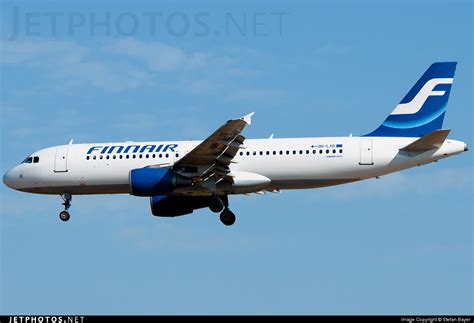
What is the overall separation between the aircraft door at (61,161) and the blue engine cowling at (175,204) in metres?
4.48

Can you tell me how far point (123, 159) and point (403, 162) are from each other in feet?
42.7

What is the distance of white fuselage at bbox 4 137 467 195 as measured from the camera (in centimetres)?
5006

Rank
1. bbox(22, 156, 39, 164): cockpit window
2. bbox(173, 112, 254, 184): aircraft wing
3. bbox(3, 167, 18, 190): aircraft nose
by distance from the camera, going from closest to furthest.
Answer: bbox(173, 112, 254, 184): aircraft wing < bbox(22, 156, 39, 164): cockpit window < bbox(3, 167, 18, 190): aircraft nose

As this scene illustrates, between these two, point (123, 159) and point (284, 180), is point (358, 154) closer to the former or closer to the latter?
point (284, 180)

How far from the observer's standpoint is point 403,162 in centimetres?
4988

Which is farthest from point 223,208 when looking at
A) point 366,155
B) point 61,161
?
point 61,161

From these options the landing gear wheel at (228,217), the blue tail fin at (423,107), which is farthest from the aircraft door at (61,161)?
the blue tail fin at (423,107)

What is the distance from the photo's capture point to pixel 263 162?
2000 inches

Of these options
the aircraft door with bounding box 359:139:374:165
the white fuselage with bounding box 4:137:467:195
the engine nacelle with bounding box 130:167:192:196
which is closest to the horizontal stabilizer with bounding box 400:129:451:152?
the white fuselage with bounding box 4:137:467:195

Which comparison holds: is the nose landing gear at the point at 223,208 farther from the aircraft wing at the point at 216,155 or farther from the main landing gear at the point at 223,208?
the aircraft wing at the point at 216,155

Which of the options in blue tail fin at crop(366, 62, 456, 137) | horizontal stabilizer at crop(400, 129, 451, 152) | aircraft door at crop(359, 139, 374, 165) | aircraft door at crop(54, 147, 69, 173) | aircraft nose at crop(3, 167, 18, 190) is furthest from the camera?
aircraft nose at crop(3, 167, 18, 190)

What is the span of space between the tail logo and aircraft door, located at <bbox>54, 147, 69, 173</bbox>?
51.6ft

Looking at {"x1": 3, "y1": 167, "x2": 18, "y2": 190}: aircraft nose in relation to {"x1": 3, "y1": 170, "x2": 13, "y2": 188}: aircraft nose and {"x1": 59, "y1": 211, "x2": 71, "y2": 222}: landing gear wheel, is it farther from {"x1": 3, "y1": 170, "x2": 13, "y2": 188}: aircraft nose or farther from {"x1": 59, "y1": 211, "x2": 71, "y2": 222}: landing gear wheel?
{"x1": 59, "y1": 211, "x2": 71, "y2": 222}: landing gear wheel

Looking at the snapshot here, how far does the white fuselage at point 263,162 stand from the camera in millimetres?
50062
